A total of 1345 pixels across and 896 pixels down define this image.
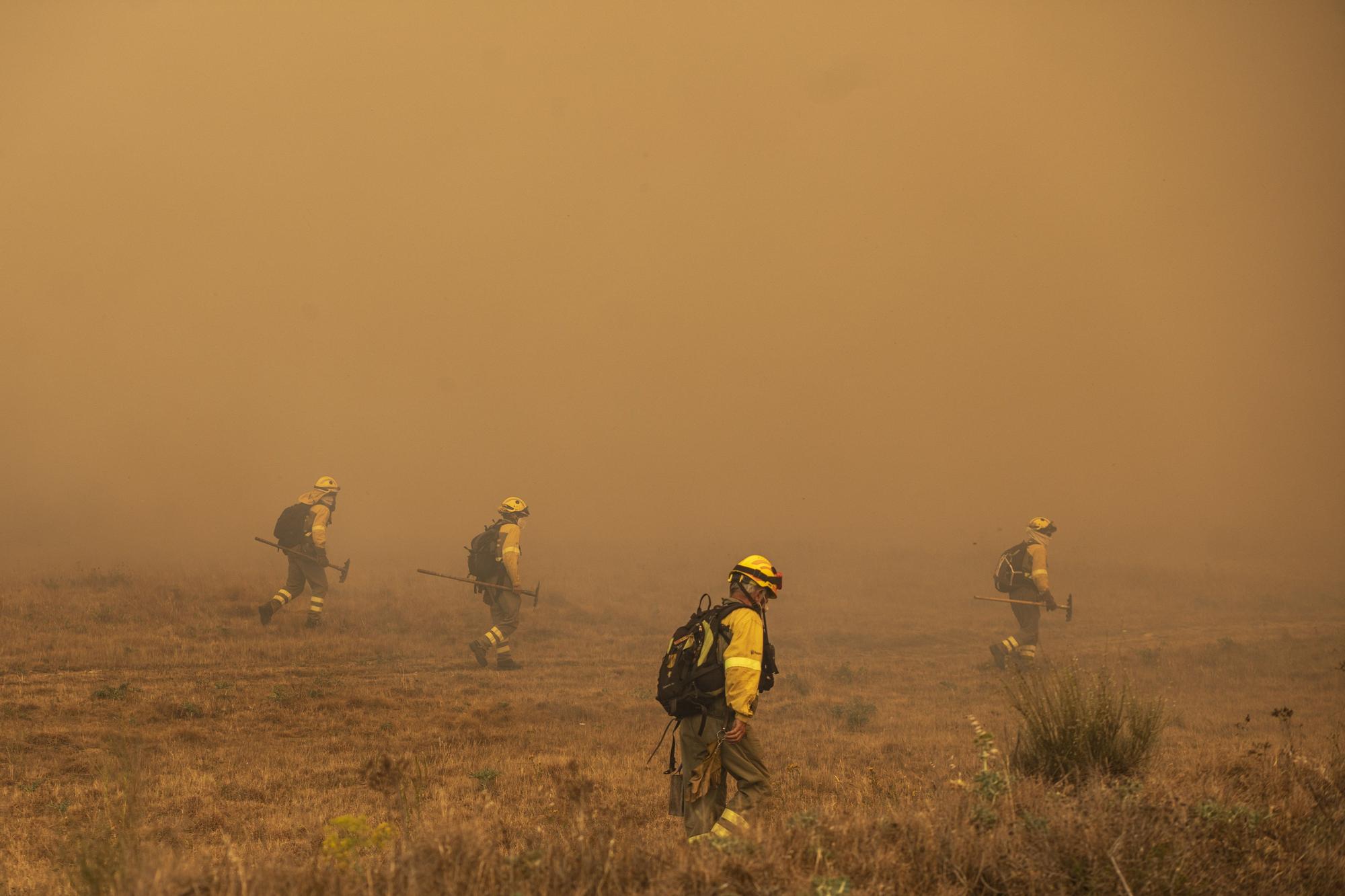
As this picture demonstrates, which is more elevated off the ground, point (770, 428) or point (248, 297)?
point (248, 297)

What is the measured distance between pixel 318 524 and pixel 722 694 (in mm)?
11770

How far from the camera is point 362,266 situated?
253ft

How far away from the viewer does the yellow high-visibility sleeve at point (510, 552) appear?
15.1m

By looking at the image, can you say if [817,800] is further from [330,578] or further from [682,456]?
[682,456]

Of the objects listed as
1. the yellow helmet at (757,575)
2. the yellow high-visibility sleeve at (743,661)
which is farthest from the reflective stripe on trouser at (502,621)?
the yellow high-visibility sleeve at (743,661)

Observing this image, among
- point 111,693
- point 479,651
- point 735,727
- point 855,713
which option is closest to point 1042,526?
point 855,713

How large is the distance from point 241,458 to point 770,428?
108 feet

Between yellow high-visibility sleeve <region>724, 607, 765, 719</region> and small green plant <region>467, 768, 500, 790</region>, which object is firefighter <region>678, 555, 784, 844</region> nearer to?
yellow high-visibility sleeve <region>724, 607, 765, 719</region>

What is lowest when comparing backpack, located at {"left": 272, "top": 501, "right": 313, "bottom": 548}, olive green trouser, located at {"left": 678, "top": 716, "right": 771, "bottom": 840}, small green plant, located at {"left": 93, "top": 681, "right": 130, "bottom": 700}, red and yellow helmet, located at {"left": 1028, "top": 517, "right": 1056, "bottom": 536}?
small green plant, located at {"left": 93, "top": 681, "right": 130, "bottom": 700}

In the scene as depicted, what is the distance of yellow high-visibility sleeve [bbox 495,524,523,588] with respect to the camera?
15141 millimetres

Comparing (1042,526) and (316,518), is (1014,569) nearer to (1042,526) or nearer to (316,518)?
(1042,526)

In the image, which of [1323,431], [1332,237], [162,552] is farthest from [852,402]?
[1332,237]

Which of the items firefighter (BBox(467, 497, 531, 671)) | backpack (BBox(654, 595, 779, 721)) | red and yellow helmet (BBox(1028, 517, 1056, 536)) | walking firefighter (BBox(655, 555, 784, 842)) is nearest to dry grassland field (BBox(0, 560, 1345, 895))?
walking firefighter (BBox(655, 555, 784, 842))

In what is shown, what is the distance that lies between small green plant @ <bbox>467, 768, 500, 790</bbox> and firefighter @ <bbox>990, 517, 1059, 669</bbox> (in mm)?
10307
